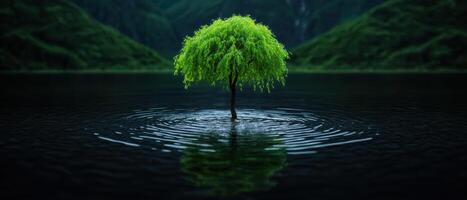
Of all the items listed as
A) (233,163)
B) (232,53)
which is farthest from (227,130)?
(233,163)

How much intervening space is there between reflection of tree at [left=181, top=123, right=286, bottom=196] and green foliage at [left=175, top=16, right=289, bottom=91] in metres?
11.8

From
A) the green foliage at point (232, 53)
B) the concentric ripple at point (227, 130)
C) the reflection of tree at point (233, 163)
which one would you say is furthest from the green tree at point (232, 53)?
the reflection of tree at point (233, 163)

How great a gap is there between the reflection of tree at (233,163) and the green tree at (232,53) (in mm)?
11848

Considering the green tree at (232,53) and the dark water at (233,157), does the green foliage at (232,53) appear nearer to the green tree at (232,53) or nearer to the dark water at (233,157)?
the green tree at (232,53)

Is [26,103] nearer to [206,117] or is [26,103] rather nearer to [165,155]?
[206,117]

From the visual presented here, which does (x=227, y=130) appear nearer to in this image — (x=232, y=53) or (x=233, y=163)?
(x=232, y=53)

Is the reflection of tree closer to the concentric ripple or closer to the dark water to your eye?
the dark water

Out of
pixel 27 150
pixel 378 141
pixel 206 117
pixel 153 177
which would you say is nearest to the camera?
pixel 153 177

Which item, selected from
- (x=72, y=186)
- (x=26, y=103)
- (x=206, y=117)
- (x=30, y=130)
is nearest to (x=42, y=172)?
(x=72, y=186)

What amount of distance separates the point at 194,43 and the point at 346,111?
879 inches

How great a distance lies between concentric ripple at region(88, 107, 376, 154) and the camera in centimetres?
3566

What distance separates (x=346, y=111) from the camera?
61938mm

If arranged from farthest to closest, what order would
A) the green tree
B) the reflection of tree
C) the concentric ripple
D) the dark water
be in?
the green tree, the concentric ripple, the reflection of tree, the dark water

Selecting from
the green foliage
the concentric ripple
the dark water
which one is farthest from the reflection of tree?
the green foliage
